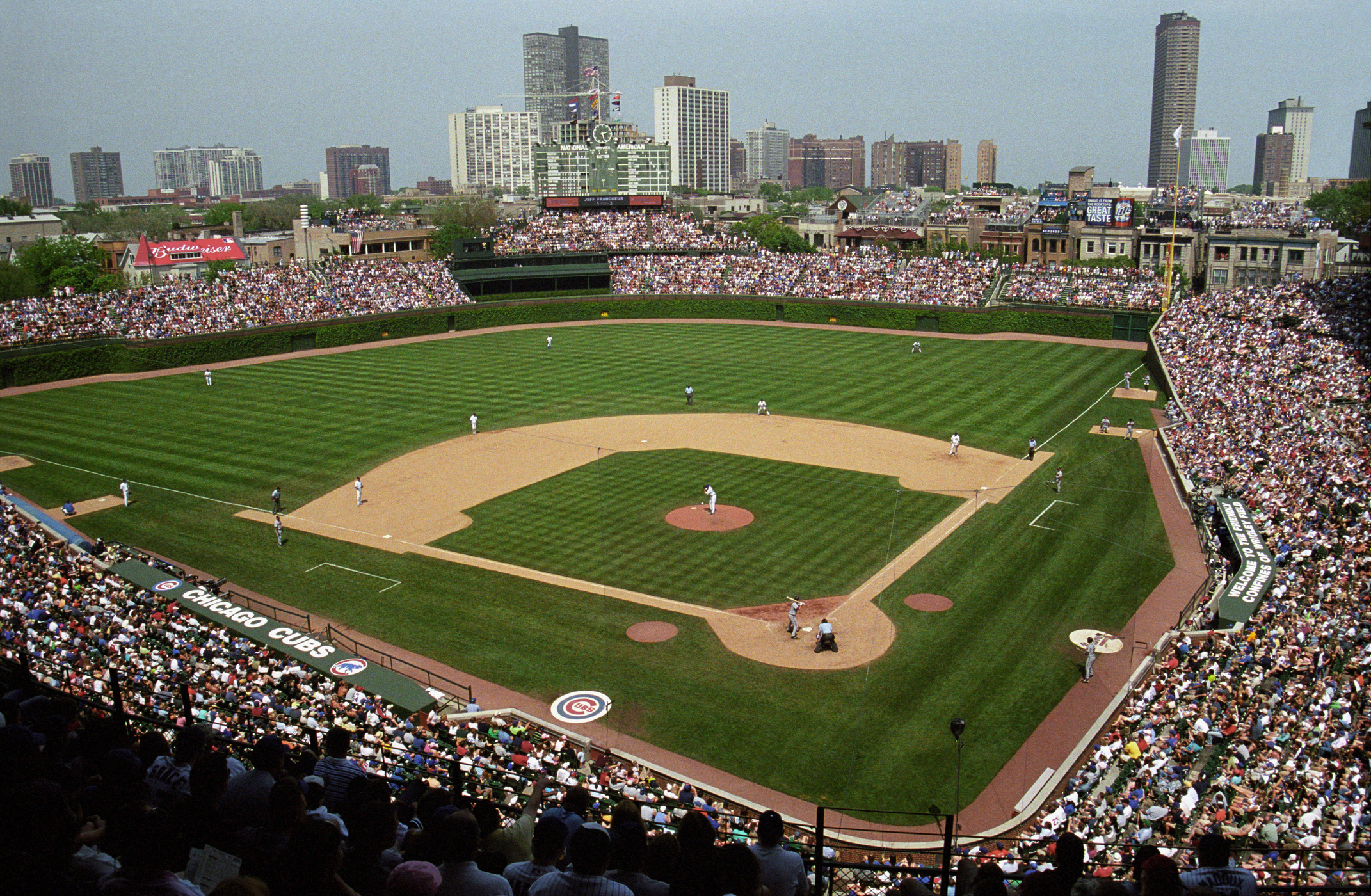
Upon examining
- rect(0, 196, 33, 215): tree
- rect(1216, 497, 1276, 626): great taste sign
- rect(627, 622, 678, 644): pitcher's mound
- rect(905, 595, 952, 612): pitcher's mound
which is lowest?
rect(627, 622, 678, 644): pitcher's mound

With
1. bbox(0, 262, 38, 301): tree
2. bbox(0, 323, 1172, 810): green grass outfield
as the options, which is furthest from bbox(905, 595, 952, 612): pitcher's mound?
bbox(0, 262, 38, 301): tree

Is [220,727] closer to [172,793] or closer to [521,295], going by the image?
[172,793]

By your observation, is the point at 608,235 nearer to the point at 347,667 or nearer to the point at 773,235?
the point at 773,235

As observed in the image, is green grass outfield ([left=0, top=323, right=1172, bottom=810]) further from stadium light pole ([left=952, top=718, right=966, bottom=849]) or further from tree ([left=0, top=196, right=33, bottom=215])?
tree ([left=0, top=196, right=33, bottom=215])

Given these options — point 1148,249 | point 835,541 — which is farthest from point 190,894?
point 1148,249

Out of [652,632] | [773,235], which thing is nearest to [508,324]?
[652,632]

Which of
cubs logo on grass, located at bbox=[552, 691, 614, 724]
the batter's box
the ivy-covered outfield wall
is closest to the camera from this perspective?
cubs logo on grass, located at bbox=[552, 691, 614, 724]
